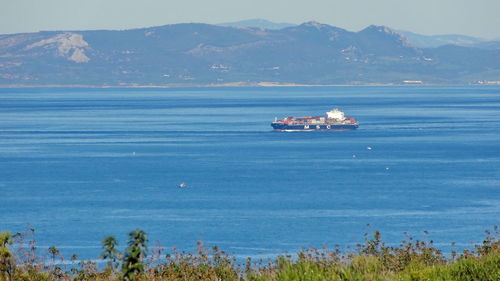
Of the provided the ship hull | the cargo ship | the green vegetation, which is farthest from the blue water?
the green vegetation

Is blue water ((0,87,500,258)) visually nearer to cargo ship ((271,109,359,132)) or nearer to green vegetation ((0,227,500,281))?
cargo ship ((271,109,359,132))

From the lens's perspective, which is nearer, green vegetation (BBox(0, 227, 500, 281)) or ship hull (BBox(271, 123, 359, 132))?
green vegetation (BBox(0, 227, 500, 281))

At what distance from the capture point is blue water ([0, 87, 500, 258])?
39531mm

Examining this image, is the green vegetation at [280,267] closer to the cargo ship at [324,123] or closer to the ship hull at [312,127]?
the ship hull at [312,127]

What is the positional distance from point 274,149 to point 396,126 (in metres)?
31.1

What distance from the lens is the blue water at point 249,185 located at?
130 ft

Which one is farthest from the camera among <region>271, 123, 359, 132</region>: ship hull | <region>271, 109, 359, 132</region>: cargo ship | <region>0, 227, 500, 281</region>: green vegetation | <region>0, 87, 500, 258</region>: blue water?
<region>271, 109, 359, 132</region>: cargo ship

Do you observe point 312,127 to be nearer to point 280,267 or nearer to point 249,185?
point 249,185

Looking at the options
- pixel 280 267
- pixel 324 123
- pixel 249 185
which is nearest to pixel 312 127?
pixel 324 123

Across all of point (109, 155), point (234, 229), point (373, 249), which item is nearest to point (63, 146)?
point (109, 155)

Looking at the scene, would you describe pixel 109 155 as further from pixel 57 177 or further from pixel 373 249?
pixel 373 249

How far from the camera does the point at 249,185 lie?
5622cm

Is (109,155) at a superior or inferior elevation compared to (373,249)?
inferior

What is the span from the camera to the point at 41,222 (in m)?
42.7
